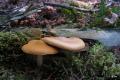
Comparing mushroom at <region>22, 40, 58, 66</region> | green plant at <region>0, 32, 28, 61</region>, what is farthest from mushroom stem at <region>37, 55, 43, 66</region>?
green plant at <region>0, 32, 28, 61</region>

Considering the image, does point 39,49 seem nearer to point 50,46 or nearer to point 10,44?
point 50,46

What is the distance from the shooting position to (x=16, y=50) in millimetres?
3209

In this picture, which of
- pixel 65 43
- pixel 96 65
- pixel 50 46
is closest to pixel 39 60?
pixel 50 46

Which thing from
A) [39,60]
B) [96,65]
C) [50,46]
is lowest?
[96,65]

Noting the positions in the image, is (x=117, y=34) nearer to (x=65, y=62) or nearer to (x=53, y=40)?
(x=65, y=62)

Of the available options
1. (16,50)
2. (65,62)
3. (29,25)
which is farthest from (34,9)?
(65,62)

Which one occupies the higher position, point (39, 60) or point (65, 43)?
point (65, 43)

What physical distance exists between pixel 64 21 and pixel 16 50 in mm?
976

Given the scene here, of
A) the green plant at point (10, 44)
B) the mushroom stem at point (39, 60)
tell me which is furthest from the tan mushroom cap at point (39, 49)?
the green plant at point (10, 44)

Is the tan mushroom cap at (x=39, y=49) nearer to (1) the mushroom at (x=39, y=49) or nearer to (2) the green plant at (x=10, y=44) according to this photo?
(1) the mushroom at (x=39, y=49)

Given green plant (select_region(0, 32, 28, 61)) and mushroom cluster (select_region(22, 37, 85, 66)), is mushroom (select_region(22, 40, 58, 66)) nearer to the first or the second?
mushroom cluster (select_region(22, 37, 85, 66))

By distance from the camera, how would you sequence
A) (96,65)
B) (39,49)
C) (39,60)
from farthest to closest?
(96,65)
(39,60)
(39,49)

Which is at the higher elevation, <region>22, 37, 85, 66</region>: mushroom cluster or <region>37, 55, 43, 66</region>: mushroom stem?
<region>22, 37, 85, 66</region>: mushroom cluster

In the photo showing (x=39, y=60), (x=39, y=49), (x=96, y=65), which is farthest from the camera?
(x=96, y=65)
